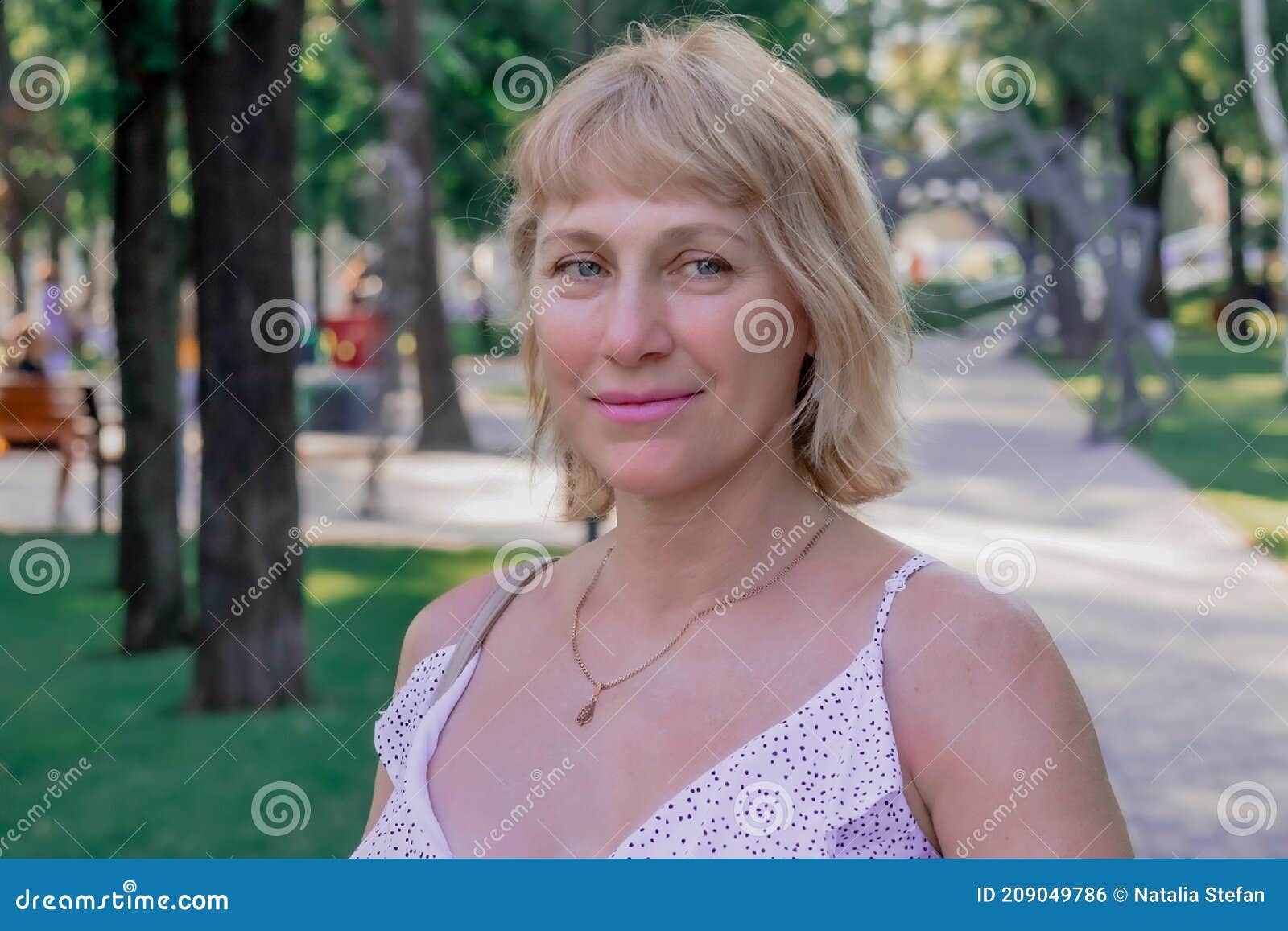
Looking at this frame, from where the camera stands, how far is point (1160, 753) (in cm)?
699

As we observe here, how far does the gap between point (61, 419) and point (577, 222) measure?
12.5 metres

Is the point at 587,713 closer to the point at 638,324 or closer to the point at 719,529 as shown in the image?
the point at 719,529

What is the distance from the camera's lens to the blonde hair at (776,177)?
6.31 feet

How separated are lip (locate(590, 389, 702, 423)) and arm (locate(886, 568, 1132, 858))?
1.28 ft

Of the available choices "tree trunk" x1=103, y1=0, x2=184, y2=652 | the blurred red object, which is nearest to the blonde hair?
"tree trunk" x1=103, y1=0, x2=184, y2=652

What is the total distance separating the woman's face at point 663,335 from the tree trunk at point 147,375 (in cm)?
772

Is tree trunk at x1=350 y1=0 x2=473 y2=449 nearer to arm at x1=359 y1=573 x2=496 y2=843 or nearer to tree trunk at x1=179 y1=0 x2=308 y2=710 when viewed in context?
tree trunk at x1=179 y1=0 x2=308 y2=710

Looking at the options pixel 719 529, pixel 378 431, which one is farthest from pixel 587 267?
pixel 378 431

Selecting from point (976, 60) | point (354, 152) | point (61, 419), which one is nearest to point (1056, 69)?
point (976, 60)

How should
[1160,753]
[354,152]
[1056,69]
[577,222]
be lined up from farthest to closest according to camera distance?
[1056,69], [354,152], [1160,753], [577,222]

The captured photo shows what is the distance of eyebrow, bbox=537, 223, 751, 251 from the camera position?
74.7 inches

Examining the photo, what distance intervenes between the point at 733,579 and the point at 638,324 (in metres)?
0.37

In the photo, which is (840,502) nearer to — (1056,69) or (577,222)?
(577,222)

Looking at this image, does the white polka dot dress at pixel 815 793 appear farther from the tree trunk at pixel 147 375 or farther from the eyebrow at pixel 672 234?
the tree trunk at pixel 147 375
